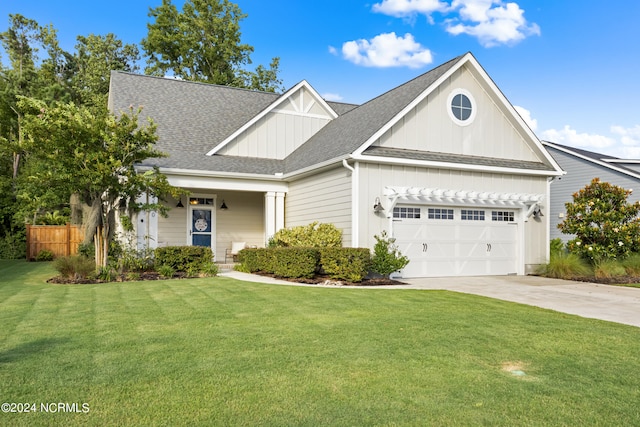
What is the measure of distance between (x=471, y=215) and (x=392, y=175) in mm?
3023

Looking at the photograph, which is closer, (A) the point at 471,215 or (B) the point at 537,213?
(A) the point at 471,215

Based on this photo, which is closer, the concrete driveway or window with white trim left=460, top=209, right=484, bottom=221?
the concrete driveway

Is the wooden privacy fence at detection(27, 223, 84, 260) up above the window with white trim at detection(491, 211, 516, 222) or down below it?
below

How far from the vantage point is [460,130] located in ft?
48.9

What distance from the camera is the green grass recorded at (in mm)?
3918

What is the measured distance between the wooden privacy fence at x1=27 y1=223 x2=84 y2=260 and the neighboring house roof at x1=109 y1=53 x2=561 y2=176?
21.0 feet

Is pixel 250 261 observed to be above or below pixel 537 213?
below

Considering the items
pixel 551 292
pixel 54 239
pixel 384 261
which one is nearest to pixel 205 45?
pixel 54 239

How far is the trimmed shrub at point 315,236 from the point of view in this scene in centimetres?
1341

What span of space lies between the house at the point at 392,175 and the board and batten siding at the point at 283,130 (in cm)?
4

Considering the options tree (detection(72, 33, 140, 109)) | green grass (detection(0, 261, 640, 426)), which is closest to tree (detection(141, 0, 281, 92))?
tree (detection(72, 33, 140, 109))

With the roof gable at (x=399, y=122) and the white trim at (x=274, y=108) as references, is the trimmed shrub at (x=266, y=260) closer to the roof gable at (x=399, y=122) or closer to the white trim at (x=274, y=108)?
the roof gable at (x=399, y=122)

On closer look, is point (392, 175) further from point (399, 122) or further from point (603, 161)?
point (603, 161)

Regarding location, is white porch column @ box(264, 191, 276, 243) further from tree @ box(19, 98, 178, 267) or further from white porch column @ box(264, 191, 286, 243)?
tree @ box(19, 98, 178, 267)
